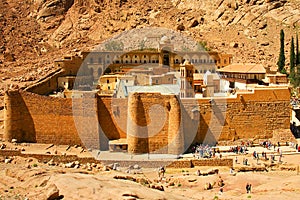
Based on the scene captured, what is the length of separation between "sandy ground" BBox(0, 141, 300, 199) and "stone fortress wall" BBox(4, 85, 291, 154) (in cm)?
106

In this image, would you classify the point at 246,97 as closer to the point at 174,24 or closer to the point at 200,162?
the point at 200,162

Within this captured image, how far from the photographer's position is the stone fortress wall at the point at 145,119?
68.6 ft

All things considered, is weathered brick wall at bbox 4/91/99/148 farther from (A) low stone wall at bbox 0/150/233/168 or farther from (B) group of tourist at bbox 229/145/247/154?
(B) group of tourist at bbox 229/145/247/154

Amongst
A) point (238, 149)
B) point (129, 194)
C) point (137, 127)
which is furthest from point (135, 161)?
point (129, 194)

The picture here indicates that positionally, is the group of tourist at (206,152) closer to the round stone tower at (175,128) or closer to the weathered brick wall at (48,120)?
the round stone tower at (175,128)

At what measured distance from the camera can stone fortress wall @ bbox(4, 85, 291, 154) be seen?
2092 cm

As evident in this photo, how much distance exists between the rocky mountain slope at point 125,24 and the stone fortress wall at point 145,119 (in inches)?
707

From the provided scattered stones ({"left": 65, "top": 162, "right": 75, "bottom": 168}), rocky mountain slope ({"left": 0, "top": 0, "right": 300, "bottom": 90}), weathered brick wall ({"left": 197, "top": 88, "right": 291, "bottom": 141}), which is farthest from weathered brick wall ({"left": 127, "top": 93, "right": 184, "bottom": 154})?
rocky mountain slope ({"left": 0, "top": 0, "right": 300, "bottom": 90})

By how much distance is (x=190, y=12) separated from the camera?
58.0m

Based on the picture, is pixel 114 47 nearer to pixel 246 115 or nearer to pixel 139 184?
→ pixel 246 115

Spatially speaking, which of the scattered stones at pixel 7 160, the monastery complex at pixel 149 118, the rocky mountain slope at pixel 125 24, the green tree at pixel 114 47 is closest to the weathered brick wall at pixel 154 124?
the monastery complex at pixel 149 118

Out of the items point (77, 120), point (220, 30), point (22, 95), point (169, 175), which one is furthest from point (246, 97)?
point (220, 30)

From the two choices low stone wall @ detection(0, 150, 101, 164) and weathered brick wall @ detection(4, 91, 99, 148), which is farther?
weathered brick wall @ detection(4, 91, 99, 148)

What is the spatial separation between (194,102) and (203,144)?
7.08ft
